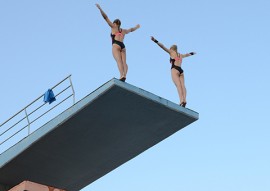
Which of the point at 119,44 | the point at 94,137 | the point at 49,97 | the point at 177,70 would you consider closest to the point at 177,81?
the point at 177,70

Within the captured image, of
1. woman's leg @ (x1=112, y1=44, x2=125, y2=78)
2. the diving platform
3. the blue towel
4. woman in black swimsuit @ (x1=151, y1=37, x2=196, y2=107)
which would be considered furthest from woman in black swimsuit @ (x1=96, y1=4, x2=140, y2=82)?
the blue towel

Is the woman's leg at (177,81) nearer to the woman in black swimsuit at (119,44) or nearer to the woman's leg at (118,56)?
the woman in black swimsuit at (119,44)

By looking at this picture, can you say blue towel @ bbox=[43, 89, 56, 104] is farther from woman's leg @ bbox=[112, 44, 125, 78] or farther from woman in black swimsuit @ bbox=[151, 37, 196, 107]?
woman in black swimsuit @ bbox=[151, 37, 196, 107]

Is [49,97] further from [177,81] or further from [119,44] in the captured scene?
[177,81]

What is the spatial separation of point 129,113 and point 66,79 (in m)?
2.99

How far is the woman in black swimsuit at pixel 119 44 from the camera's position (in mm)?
23047

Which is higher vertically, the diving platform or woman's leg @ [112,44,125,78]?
woman's leg @ [112,44,125,78]

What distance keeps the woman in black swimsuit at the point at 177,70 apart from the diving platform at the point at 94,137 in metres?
0.61

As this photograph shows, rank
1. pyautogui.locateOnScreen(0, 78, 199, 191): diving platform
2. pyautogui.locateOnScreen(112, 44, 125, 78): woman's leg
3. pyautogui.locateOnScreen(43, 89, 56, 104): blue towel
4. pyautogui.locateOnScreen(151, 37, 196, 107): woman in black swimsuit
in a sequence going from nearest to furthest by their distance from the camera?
pyautogui.locateOnScreen(112, 44, 125, 78): woman's leg, pyautogui.locateOnScreen(0, 78, 199, 191): diving platform, pyautogui.locateOnScreen(151, 37, 196, 107): woman in black swimsuit, pyautogui.locateOnScreen(43, 89, 56, 104): blue towel

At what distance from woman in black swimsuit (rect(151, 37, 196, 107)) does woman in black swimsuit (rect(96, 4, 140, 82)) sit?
180 centimetres

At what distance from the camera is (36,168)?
2595 centimetres

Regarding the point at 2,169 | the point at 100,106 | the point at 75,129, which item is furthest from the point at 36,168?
the point at 100,106

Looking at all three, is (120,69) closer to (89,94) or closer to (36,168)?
(89,94)

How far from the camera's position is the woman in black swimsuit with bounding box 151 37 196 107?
24734 mm
